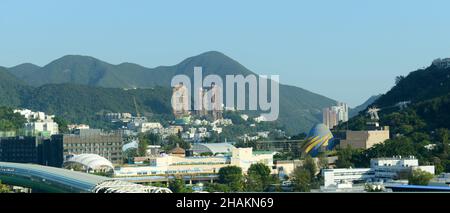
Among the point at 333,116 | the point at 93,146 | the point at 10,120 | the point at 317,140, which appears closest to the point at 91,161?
the point at 93,146

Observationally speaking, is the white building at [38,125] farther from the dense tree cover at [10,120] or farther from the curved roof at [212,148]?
the curved roof at [212,148]

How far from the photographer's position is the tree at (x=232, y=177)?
10.9m

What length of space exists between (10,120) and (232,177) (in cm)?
1178

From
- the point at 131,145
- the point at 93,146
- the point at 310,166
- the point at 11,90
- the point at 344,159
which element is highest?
the point at 11,90

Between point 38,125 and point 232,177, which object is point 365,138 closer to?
point 38,125

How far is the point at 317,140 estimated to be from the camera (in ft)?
64.2

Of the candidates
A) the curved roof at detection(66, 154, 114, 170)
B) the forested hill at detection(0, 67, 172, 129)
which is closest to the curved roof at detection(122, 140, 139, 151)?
the curved roof at detection(66, 154, 114, 170)

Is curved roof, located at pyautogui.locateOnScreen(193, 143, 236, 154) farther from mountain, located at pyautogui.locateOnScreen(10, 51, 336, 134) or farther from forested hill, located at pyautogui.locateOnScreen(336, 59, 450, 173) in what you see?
forested hill, located at pyautogui.locateOnScreen(336, 59, 450, 173)

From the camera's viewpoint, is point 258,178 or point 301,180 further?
point 258,178

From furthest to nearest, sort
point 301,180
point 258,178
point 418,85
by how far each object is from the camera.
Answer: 1. point 418,85
2. point 258,178
3. point 301,180

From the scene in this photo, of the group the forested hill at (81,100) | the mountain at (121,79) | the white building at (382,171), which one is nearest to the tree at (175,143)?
the mountain at (121,79)

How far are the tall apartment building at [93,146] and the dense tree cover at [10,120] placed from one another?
8.37 ft

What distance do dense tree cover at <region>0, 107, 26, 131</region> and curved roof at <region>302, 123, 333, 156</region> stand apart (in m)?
6.00
